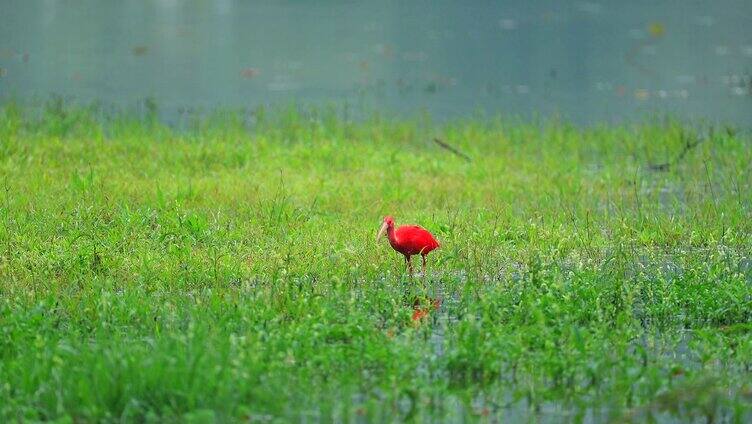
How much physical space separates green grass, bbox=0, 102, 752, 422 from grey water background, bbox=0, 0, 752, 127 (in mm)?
3747

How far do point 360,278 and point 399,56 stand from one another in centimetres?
1753

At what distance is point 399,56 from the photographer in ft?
86.4

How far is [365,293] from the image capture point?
848 cm

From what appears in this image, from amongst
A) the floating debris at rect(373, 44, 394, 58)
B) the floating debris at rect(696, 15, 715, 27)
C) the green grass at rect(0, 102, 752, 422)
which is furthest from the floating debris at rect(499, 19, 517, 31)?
the green grass at rect(0, 102, 752, 422)

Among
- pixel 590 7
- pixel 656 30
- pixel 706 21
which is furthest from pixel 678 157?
pixel 590 7

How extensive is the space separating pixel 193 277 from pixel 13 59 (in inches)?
676

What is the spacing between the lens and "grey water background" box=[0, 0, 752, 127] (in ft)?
66.9

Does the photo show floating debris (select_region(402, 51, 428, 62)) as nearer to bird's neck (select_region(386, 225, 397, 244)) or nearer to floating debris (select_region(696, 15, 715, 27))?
floating debris (select_region(696, 15, 715, 27))

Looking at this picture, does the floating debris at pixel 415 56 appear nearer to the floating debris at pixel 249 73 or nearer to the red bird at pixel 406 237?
the floating debris at pixel 249 73

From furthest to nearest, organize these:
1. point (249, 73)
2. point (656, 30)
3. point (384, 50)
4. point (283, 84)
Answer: point (656, 30) < point (384, 50) < point (249, 73) < point (283, 84)

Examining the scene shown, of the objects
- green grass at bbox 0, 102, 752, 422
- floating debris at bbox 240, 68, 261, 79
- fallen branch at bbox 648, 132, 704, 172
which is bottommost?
floating debris at bbox 240, 68, 261, 79

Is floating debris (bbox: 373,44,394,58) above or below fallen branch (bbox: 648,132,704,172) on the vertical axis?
below

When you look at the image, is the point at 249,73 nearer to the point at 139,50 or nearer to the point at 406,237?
the point at 139,50

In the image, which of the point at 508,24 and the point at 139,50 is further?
the point at 508,24
